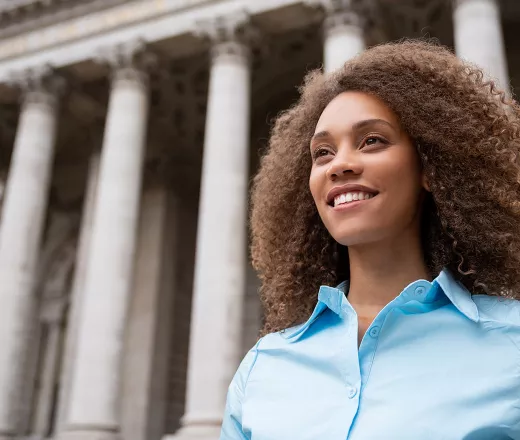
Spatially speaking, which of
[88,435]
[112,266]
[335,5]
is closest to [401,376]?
[88,435]

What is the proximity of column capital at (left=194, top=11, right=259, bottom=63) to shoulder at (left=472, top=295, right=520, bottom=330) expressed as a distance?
62.7 feet

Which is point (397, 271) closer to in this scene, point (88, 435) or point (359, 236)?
point (359, 236)

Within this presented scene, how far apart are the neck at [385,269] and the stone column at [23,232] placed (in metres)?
20.5

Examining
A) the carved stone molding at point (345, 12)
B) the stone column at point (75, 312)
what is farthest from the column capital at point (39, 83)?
the carved stone molding at point (345, 12)

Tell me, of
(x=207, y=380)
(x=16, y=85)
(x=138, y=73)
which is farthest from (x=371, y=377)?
(x=16, y=85)

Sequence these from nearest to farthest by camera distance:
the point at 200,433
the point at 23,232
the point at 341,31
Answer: the point at 200,433
the point at 341,31
the point at 23,232

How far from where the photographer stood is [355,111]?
2.90 metres

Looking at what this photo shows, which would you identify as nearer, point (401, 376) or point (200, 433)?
point (401, 376)

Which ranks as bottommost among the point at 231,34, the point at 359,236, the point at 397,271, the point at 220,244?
the point at 397,271

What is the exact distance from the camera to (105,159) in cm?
2147

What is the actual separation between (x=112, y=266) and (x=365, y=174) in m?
18.2

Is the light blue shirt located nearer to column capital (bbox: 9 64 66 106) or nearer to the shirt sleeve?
the shirt sleeve

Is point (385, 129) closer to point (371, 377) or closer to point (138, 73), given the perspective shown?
point (371, 377)

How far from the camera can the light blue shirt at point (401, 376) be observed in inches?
83.3
